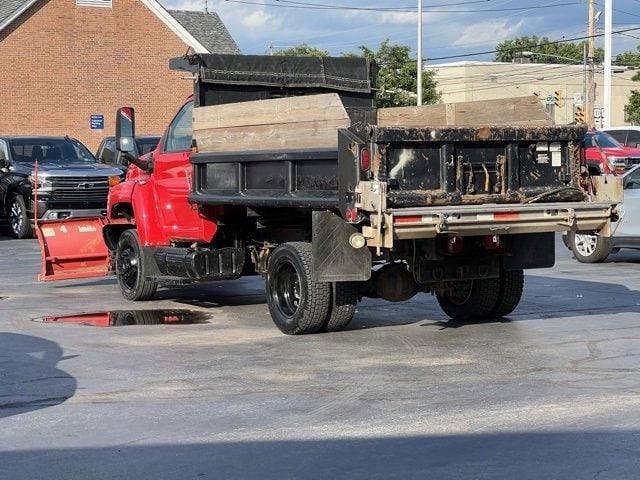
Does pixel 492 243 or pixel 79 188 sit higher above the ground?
pixel 79 188

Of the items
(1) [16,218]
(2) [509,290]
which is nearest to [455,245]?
(2) [509,290]

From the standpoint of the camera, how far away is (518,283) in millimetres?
11820

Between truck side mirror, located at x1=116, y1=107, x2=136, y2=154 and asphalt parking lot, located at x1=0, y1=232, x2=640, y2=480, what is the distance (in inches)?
71.9

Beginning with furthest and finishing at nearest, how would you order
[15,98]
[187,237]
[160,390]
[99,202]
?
[15,98], [99,202], [187,237], [160,390]

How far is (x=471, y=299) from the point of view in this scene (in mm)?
11922

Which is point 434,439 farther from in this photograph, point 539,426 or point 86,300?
point 86,300

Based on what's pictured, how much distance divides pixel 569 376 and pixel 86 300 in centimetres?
715

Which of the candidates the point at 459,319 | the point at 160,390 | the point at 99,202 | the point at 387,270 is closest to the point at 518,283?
the point at 459,319

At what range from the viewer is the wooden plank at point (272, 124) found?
1023 centimetres

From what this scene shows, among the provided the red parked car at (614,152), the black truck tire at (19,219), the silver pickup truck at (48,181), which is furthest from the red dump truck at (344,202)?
the red parked car at (614,152)

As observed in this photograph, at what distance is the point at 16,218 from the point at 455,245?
16271mm

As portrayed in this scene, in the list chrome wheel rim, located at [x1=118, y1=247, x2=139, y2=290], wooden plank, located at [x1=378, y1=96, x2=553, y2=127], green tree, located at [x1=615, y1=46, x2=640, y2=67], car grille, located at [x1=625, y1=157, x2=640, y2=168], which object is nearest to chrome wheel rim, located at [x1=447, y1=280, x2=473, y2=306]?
wooden plank, located at [x1=378, y1=96, x2=553, y2=127]

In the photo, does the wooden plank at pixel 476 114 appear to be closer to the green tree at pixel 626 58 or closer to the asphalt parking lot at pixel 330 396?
the asphalt parking lot at pixel 330 396

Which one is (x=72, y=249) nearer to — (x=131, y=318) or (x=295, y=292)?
(x=131, y=318)
